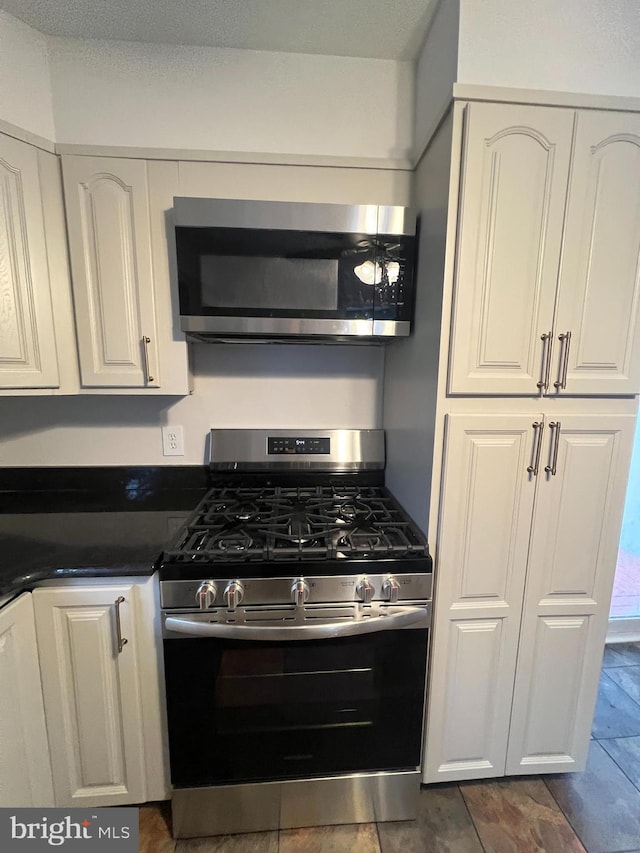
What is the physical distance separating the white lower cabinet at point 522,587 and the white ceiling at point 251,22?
1.30 m

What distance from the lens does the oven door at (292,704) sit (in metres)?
1.15

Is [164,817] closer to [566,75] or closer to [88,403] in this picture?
[88,403]

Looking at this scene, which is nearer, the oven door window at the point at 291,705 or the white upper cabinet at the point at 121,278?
the oven door window at the point at 291,705

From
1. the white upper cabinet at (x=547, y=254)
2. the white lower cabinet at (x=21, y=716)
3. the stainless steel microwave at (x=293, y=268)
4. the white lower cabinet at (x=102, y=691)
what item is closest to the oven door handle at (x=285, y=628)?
the white lower cabinet at (x=102, y=691)

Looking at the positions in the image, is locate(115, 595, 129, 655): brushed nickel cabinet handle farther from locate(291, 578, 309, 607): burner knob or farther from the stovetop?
locate(291, 578, 309, 607): burner knob

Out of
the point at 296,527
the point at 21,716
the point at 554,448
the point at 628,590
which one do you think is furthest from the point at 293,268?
the point at 628,590

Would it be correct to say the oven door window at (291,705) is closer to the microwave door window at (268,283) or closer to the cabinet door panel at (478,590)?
the cabinet door panel at (478,590)

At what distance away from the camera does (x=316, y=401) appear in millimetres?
1727

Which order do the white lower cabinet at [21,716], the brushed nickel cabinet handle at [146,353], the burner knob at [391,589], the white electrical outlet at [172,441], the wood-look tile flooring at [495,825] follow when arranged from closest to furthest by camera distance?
the white lower cabinet at [21,716]
the burner knob at [391,589]
the wood-look tile flooring at [495,825]
the brushed nickel cabinet handle at [146,353]
the white electrical outlet at [172,441]

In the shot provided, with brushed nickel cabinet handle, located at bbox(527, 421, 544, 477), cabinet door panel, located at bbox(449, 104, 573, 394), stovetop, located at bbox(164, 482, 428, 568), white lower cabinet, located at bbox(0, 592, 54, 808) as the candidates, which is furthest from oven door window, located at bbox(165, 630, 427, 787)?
cabinet door panel, located at bbox(449, 104, 573, 394)

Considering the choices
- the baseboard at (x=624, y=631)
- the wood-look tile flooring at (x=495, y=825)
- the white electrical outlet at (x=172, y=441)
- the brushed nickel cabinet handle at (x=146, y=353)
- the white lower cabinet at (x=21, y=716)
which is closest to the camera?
the white lower cabinet at (x=21, y=716)

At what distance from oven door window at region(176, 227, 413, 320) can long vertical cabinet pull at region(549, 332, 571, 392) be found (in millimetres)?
497

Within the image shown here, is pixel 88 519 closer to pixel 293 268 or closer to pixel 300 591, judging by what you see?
pixel 300 591

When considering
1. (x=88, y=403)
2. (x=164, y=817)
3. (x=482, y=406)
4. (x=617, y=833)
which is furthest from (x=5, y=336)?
(x=617, y=833)
